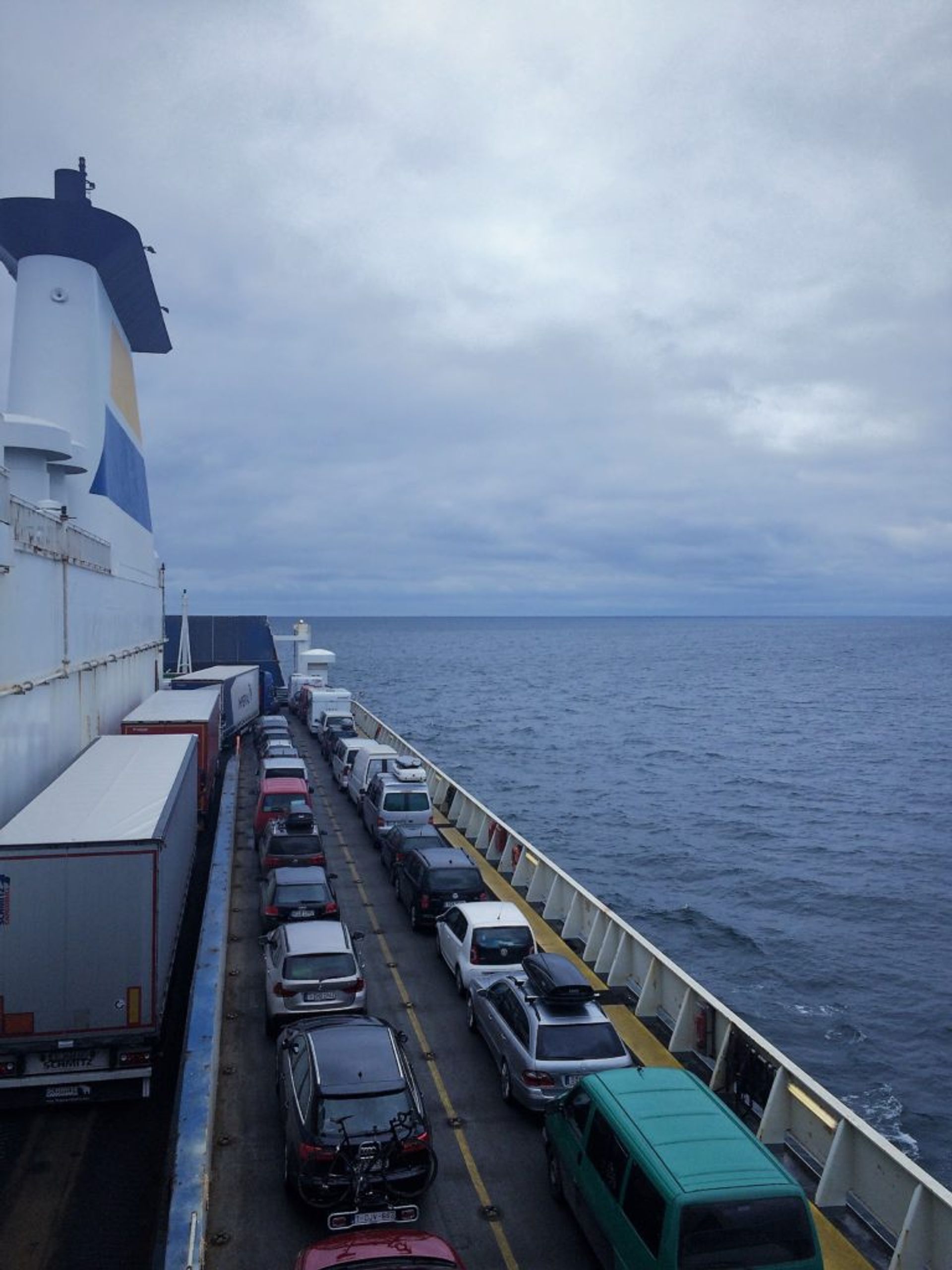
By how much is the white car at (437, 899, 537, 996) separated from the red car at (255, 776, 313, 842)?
7250mm

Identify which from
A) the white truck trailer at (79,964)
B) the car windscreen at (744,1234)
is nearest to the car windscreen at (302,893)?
the white truck trailer at (79,964)

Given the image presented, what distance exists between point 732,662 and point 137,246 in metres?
151

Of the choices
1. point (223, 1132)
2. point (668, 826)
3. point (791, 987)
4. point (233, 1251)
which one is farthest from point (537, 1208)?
point (668, 826)

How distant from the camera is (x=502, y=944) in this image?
13.8 meters

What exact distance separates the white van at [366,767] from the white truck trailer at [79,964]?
14.0 m

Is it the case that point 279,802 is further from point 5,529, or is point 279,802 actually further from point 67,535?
point 5,529

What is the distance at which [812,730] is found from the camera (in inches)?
3083

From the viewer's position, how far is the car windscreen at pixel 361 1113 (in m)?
8.73

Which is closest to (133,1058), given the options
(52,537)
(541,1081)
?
(541,1081)

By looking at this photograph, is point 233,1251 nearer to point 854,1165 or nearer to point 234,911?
point 854,1165

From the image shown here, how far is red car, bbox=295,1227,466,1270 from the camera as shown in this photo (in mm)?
6617

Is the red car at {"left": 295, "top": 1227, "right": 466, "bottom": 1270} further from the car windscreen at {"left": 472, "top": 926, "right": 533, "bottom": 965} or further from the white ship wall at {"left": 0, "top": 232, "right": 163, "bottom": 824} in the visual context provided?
the white ship wall at {"left": 0, "top": 232, "right": 163, "bottom": 824}

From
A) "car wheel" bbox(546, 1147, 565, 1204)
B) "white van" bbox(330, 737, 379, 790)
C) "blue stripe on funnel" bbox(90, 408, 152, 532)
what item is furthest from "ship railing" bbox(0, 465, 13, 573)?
"white van" bbox(330, 737, 379, 790)

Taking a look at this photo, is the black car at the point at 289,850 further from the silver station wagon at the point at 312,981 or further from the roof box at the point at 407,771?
the silver station wagon at the point at 312,981
